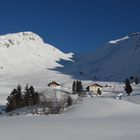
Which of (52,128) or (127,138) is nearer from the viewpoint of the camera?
(127,138)

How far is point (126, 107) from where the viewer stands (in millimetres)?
46125

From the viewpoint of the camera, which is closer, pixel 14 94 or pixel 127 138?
pixel 127 138

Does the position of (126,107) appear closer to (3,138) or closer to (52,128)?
(52,128)

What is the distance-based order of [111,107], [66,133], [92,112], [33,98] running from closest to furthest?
[66,133], [92,112], [111,107], [33,98]

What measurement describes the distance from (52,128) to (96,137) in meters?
3.82

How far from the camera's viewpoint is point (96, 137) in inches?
741

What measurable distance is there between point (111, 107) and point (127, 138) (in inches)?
1050

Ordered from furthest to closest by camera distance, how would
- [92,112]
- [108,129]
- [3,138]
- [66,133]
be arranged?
[92,112] → [108,129] → [66,133] → [3,138]

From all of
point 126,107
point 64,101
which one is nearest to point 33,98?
point 64,101

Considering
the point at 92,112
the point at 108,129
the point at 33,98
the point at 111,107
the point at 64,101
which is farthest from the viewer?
the point at 33,98

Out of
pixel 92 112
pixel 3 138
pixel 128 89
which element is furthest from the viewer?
pixel 128 89

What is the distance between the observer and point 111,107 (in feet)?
147

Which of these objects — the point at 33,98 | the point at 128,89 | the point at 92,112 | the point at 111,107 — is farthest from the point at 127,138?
the point at 128,89

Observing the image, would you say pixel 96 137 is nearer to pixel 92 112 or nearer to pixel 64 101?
pixel 92 112
